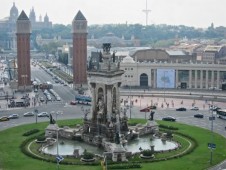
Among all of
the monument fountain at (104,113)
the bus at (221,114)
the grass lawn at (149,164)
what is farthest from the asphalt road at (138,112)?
the grass lawn at (149,164)

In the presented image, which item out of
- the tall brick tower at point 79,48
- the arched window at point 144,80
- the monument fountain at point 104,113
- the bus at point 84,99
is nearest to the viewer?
the monument fountain at point 104,113

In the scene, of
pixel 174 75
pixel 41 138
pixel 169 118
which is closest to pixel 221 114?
pixel 169 118

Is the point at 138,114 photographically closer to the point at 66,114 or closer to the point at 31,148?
the point at 66,114

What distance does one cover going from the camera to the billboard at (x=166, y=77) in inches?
5974

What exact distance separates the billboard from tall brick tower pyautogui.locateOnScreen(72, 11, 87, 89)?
91.7ft

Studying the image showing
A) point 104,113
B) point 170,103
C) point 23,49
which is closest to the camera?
point 104,113

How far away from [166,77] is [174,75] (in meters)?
2.96

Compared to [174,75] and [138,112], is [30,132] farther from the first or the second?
[174,75]

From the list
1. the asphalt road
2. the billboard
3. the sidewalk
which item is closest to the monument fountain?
the asphalt road

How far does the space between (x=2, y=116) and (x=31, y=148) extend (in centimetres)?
3477

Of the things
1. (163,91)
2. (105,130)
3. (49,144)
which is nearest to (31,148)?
(49,144)

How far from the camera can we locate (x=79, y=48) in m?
156

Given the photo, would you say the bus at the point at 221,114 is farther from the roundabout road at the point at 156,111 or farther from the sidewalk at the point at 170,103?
the sidewalk at the point at 170,103

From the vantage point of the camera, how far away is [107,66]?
8088 cm
